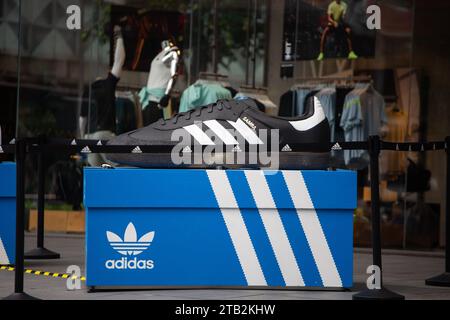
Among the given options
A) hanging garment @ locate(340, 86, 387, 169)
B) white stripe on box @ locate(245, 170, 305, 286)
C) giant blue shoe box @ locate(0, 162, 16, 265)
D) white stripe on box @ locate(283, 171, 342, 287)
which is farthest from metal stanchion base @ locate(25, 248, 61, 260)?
hanging garment @ locate(340, 86, 387, 169)

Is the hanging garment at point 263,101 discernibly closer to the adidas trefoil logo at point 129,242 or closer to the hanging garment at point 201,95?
the hanging garment at point 201,95

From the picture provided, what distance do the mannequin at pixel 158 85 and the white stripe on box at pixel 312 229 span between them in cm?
473

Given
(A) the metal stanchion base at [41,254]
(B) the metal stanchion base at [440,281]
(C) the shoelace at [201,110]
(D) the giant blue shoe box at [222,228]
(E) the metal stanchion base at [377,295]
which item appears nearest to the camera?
(E) the metal stanchion base at [377,295]

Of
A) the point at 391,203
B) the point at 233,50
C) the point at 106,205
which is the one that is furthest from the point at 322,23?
the point at 106,205

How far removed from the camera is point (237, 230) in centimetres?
554

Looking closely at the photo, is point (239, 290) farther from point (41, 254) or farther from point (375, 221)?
point (41, 254)

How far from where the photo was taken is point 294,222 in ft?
18.3

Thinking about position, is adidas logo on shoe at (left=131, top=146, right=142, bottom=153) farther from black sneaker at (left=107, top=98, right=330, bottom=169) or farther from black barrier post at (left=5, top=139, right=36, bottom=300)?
black barrier post at (left=5, top=139, right=36, bottom=300)

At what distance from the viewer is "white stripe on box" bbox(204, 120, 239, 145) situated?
5.68 metres

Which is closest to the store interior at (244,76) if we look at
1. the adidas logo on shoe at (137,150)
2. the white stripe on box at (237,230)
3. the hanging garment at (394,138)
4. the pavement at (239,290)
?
the hanging garment at (394,138)

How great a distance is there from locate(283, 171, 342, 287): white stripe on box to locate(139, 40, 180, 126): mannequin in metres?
4.73

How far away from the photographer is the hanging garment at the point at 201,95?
9.84 metres
